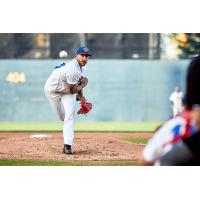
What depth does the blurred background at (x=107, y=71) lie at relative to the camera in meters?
8.52

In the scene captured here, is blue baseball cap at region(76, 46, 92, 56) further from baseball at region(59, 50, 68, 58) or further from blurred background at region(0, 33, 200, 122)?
baseball at region(59, 50, 68, 58)

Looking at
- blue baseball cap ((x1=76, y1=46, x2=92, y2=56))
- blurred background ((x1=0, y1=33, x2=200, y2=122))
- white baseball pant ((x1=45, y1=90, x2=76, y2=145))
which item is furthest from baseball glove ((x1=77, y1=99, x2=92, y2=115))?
blue baseball cap ((x1=76, y1=46, x2=92, y2=56))

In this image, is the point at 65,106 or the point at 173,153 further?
the point at 65,106

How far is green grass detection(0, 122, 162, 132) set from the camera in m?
8.61

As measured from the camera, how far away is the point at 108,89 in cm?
915

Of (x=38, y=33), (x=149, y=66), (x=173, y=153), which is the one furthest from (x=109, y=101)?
(x=173, y=153)

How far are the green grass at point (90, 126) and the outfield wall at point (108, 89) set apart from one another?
0.10 metres

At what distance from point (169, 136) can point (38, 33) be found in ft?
19.3

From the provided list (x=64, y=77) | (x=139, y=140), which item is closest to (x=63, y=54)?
(x=64, y=77)
